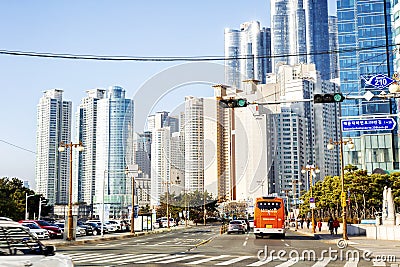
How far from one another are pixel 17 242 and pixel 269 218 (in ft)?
113

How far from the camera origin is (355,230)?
46812 mm

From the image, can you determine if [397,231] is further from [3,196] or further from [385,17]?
[385,17]

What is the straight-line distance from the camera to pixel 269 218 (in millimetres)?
40906

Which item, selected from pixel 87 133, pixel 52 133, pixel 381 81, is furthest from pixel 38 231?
pixel 52 133

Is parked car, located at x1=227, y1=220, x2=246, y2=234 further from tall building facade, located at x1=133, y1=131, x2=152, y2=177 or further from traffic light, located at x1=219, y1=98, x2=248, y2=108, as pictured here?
traffic light, located at x1=219, y1=98, x2=248, y2=108

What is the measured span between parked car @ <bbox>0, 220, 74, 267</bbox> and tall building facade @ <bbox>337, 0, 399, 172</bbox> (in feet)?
267

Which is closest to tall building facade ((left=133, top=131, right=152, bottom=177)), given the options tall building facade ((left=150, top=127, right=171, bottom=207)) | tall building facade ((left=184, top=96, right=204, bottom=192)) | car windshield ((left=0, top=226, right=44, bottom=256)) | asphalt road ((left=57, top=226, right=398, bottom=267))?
tall building facade ((left=150, top=127, right=171, bottom=207))

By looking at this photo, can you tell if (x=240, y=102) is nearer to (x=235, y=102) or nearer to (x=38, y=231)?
(x=235, y=102)

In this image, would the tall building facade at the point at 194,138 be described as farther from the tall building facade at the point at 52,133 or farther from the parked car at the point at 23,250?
the parked car at the point at 23,250

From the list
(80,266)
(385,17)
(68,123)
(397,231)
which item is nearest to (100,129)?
(68,123)

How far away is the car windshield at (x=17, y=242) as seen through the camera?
7.82 meters

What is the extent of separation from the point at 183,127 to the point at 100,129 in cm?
2080

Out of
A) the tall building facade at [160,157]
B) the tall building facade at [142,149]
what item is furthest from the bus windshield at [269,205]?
the tall building facade at [142,149]

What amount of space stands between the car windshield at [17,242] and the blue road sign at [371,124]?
689 inches
